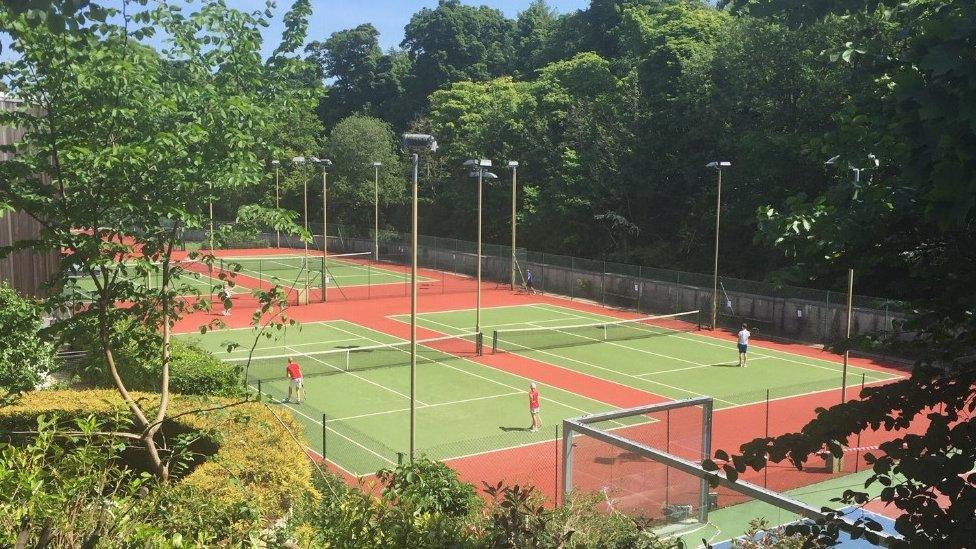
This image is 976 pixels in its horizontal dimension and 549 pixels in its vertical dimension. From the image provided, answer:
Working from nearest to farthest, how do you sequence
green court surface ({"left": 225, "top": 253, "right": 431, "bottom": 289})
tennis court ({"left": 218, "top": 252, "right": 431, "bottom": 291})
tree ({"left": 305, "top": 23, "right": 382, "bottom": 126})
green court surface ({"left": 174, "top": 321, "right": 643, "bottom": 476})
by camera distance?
green court surface ({"left": 174, "top": 321, "right": 643, "bottom": 476}), tennis court ({"left": 218, "top": 252, "right": 431, "bottom": 291}), green court surface ({"left": 225, "top": 253, "right": 431, "bottom": 289}), tree ({"left": 305, "top": 23, "right": 382, "bottom": 126})

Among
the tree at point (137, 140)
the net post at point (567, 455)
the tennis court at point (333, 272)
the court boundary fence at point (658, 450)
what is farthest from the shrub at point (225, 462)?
the tennis court at point (333, 272)

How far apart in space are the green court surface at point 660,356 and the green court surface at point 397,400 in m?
2.90

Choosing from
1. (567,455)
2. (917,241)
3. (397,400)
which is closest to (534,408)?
(397,400)

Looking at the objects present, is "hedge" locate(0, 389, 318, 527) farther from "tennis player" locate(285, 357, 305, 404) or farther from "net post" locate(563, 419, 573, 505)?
"tennis player" locate(285, 357, 305, 404)

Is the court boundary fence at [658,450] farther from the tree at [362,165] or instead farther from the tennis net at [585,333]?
the tree at [362,165]

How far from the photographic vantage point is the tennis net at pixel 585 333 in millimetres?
35000

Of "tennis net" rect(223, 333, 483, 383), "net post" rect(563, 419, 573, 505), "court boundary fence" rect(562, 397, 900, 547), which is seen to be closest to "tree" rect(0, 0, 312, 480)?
"court boundary fence" rect(562, 397, 900, 547)

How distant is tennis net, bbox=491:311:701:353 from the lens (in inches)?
1378

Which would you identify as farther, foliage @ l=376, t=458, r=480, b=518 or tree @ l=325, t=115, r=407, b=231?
tree @ l=325, t=115, r=407, b=231

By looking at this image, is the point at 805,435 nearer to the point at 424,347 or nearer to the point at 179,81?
the point at 179,81

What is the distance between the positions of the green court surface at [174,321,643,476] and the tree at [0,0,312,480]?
826 centimetres

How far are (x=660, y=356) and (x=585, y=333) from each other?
500cm

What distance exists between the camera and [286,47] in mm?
10039

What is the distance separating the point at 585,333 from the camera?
1484 inches
